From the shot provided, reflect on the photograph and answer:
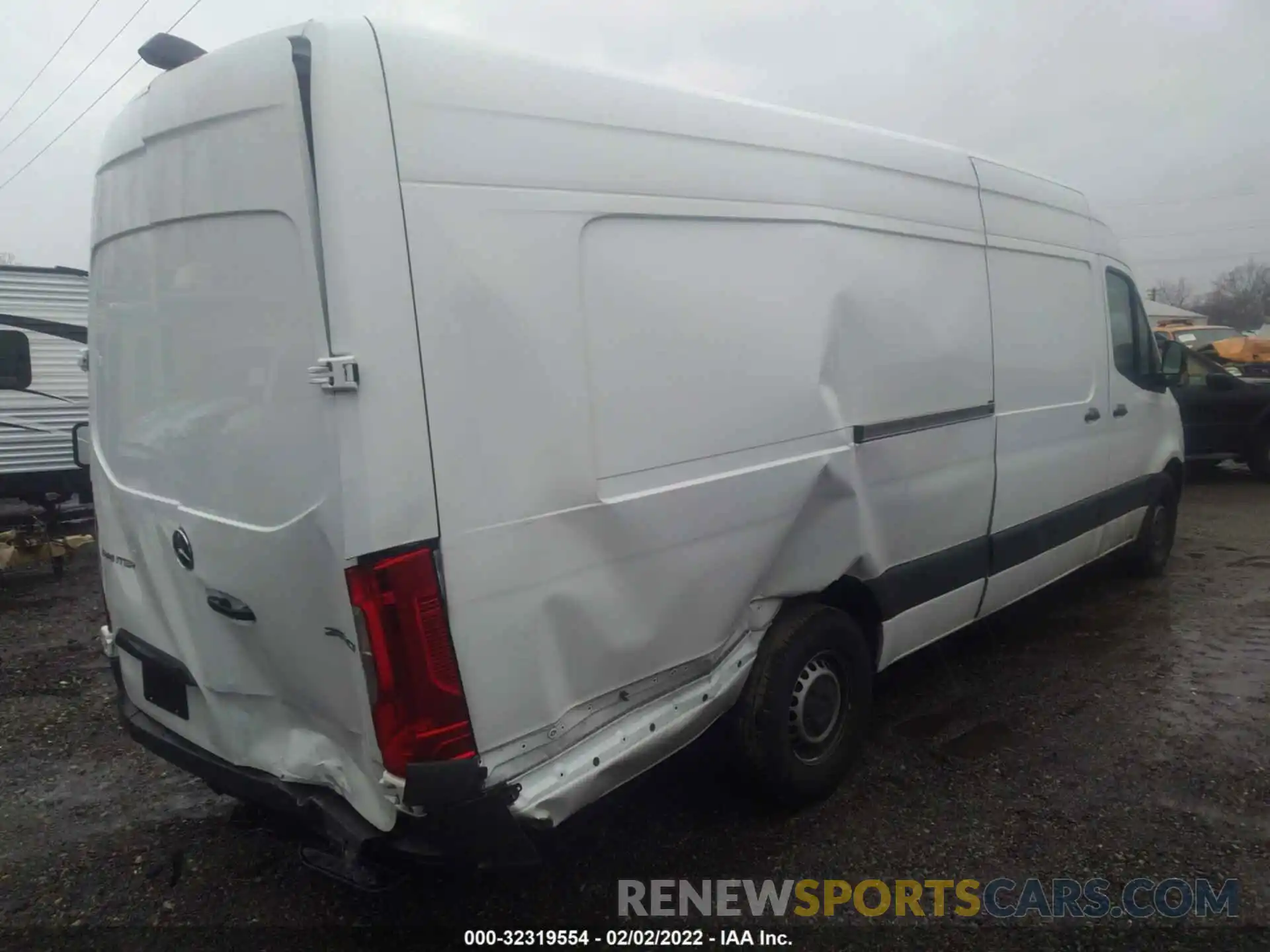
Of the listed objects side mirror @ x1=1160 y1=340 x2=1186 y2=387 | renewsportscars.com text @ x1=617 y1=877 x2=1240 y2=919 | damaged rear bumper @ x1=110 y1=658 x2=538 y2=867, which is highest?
side mirror @ x1=1160 y1=340 x2=1186 y2=387

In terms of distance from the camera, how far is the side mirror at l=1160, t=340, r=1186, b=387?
20.0 feet

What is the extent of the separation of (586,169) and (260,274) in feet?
2.93

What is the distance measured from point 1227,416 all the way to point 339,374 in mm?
11354

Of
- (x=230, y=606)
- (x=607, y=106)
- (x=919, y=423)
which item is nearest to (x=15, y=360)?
(x=230, y=606)

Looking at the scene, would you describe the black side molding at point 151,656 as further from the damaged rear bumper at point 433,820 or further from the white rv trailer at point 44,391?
the white rv trailer at point 44,391

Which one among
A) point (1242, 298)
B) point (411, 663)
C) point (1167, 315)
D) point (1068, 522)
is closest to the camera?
point (411, 663)

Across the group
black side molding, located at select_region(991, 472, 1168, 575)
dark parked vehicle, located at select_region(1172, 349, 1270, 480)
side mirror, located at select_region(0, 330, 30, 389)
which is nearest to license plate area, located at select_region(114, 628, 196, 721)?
black side molding, located at select_region(991, 472, 1168, 575)

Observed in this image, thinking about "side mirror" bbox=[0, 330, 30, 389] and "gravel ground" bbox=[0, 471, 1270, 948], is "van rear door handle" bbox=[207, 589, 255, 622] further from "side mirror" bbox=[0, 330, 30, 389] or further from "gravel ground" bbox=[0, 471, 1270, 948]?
"side mirror" bbox=[0, 330, 30, 389]

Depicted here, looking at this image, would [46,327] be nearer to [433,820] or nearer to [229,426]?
[229,426]

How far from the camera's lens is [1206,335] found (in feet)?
74.0

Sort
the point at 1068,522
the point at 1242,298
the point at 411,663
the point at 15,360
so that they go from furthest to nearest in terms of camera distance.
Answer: the point at 1242,298 → the point at 15,360 → the point at 1068,522 → the point at 411,663

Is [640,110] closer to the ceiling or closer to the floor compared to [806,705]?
closer to the ceiling

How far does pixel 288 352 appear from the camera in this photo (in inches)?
91.2

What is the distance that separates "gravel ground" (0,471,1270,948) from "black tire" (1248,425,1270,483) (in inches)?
A: 261
